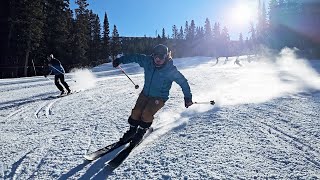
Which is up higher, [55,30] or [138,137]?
[55,30]

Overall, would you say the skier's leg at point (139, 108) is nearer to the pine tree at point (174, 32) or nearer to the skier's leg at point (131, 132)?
the skier's leg at point (131, 132)

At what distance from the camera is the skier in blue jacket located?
5.80 m

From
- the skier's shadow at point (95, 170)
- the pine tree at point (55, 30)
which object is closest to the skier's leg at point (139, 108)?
the skier's shadow at point (95, 170)

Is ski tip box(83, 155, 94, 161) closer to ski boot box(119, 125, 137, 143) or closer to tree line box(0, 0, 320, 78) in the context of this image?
ski boot box(119, 125, 137, 143)

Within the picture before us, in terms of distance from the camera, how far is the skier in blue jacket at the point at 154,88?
580 centimetres

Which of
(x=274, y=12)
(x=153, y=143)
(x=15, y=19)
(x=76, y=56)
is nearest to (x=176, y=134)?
(x=153, y=143)

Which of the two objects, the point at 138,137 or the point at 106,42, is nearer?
the point at 138,137

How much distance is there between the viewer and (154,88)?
5.93 meters

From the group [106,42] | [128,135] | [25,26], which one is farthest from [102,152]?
[106,42]

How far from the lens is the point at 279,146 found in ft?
17.8

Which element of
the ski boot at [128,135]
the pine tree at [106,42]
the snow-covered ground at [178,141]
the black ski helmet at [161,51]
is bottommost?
the snow-covered ground at [178,141]

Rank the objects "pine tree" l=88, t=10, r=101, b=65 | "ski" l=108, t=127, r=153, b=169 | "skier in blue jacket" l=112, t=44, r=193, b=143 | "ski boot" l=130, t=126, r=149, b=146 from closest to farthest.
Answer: "ski" l=108, t=127, r=153, b=169 < "ski boot" l=130, t=126, r=149, b=146 < "skier in blue jacket" l=112, t=44, r=193, b=143 < "pine tree" l=88, t=10, r=101, b=65

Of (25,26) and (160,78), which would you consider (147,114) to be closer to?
(160,78)

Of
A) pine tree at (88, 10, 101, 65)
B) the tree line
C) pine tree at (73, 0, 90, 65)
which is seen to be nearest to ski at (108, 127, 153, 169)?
the tree line
